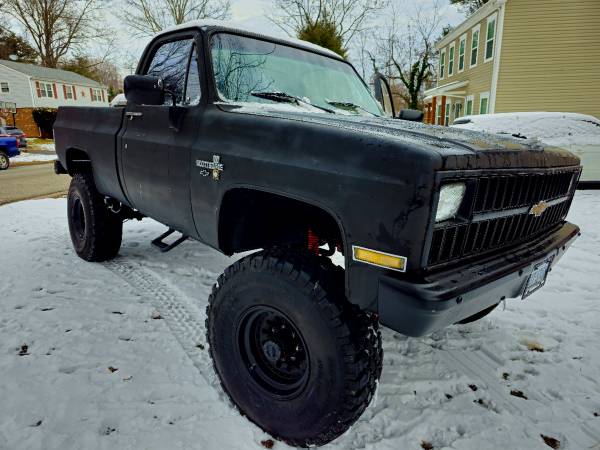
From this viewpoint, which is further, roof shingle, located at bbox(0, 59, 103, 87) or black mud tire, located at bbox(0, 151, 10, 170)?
roof shingle, located at bbox(0, 59, 103, 87)

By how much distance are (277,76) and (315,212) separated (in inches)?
44.6

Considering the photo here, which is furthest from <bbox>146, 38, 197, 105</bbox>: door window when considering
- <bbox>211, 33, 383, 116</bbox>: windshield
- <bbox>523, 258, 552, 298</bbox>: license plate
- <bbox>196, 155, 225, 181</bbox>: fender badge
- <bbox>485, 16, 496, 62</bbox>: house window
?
<bbox>485, 16, 496, 62</bbox>: house window

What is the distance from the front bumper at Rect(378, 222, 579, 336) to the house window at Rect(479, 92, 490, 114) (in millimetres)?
17663

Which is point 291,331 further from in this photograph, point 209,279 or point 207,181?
point 209,279

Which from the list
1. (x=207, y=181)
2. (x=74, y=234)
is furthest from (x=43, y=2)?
(x=207, y=181)

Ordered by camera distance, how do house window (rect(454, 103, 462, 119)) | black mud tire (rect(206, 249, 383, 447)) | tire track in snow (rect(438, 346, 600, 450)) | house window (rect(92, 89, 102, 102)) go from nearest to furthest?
1. black mud tire (rect(206, 249, 383, 447))
2. tire track in snow (rect(438, 346, 600, 450))
3. house window (rect(454, 103, 462, 119))
4. house window (rect(92, 89, 102, 102))

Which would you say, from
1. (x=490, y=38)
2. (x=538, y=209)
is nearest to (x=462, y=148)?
(x=538, y=209)

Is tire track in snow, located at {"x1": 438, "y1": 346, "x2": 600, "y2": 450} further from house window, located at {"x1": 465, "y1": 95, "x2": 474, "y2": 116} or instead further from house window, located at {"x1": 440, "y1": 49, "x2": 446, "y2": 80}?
house window, located at {"x1": 440, "y1": 49, "x2": 446, "y2": 80}

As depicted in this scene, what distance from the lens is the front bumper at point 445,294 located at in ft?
4.93

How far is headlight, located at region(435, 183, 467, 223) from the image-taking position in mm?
1601

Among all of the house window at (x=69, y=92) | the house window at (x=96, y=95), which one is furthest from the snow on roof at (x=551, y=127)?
the house window at (x=96, y=95)

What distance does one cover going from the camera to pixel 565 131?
8773mm

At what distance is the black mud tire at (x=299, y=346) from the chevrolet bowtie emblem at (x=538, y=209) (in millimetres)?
989

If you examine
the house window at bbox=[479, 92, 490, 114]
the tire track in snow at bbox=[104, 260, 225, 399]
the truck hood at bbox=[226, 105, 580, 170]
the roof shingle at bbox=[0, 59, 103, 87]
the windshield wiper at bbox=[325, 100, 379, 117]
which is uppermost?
the roof shingle at bbox=[0, 59, 103, 87]
